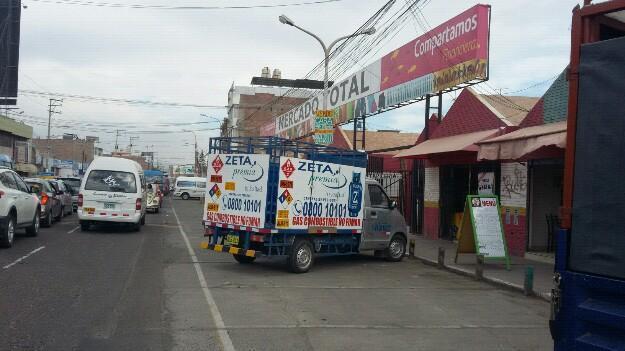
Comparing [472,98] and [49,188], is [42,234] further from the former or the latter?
[472,98]

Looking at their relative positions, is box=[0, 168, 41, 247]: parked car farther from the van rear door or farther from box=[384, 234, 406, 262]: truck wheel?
box=[384, 234, 406, 262]: truck wheel

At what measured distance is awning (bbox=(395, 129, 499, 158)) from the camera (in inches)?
570

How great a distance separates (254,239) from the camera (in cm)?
1055

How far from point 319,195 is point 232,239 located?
6.35 feet

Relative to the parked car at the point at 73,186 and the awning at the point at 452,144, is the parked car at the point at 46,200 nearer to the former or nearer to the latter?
the parked car at the point at 73,186

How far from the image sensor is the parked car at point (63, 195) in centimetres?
2011

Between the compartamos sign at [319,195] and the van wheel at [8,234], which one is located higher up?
the compartamos sign at [319,195]

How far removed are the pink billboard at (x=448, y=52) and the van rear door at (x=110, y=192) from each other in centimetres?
979

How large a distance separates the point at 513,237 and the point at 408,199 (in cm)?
676

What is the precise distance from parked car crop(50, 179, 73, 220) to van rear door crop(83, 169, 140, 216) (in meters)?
3.39

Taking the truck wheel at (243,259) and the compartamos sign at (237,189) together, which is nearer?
the compartamos sign at (237,189)

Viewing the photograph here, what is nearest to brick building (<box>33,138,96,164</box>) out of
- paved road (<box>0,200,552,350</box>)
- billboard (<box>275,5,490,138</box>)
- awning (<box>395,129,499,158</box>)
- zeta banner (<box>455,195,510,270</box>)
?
billboard (<box>275,5,490,138</box>)

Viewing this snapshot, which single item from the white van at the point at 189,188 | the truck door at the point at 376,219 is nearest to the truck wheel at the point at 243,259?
the truck door at the point at 376,219

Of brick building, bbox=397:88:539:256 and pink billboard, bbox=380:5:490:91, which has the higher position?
pink billboard, bbox=380:5:490:91
